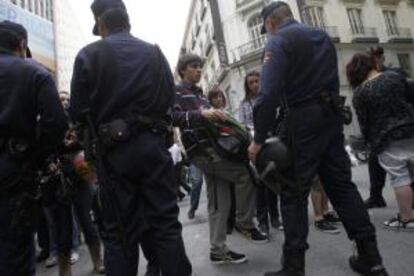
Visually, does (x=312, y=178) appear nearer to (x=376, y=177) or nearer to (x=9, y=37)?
(x=9, y=37)

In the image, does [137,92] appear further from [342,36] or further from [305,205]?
[342,36]

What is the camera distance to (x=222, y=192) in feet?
13.0

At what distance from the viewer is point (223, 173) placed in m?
3.88

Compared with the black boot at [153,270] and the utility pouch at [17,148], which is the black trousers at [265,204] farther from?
the utility pouch at [17,148]

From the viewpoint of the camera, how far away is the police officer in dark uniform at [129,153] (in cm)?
250

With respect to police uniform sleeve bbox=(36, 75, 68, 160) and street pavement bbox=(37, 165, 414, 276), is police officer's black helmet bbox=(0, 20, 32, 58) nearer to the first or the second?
police uniform sleeve bbox=(36, 75, 68, 160)

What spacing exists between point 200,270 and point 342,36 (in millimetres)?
29333

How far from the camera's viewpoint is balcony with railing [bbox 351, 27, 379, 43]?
3053cm

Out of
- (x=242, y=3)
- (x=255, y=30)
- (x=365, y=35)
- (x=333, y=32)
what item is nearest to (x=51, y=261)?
(x=255, y=30)

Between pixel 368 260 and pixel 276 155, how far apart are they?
3.03 feet

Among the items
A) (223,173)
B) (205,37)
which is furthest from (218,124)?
(205,37)

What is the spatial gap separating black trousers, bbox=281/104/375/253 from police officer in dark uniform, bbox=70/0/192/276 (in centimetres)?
80

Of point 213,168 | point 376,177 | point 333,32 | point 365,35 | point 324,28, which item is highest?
point 324,28

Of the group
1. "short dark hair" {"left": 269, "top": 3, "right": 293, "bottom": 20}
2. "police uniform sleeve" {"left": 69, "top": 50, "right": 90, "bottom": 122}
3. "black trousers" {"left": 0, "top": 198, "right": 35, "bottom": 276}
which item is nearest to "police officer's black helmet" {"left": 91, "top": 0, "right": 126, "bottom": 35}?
"police uniform sleeve" {"left": 69, "top": 50, "right": 90, "bottom": 122}
